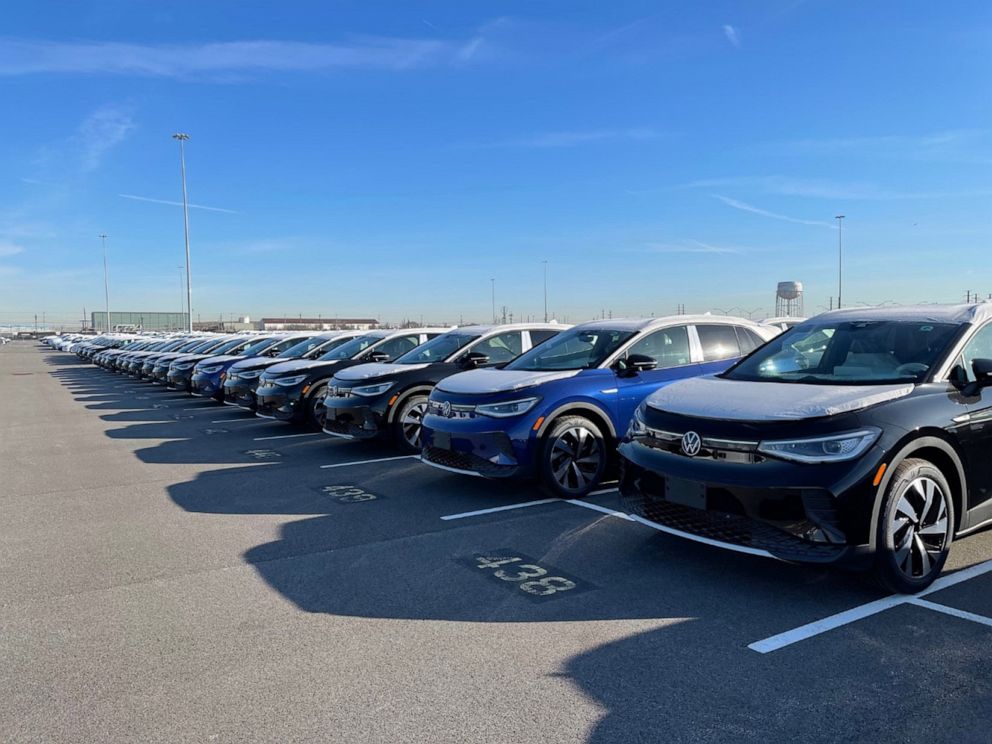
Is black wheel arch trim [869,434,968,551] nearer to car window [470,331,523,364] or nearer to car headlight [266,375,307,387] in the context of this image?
car window [470,331,523,364]

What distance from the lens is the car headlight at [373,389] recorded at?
31.8 feet

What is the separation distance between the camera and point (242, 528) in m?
6.29

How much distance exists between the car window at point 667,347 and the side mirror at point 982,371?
338 cm

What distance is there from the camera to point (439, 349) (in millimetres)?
10938

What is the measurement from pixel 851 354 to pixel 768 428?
5.21ft

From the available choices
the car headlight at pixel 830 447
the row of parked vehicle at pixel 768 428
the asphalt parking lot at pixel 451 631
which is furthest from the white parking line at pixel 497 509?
the car headlight at pixel 830 447

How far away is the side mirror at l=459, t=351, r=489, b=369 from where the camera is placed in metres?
9.84

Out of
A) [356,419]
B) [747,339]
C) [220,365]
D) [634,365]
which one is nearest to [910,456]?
[634,365]

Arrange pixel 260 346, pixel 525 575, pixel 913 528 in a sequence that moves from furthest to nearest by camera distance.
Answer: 1. pixel 260 346
2. pixel 525 575
3. pixel 913 528

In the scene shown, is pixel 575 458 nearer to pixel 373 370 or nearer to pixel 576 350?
pixel 576 350

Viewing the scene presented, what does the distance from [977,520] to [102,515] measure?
277 inches

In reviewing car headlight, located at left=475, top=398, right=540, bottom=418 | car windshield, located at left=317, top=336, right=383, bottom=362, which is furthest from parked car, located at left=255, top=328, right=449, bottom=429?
car headlight, located at left=475, top=398, right=540, bottom=418

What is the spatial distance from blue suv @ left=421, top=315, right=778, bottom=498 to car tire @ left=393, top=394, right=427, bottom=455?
5.98 feet

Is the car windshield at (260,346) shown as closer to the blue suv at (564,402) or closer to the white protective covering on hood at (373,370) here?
the white protective covering on hood at (373,370)
